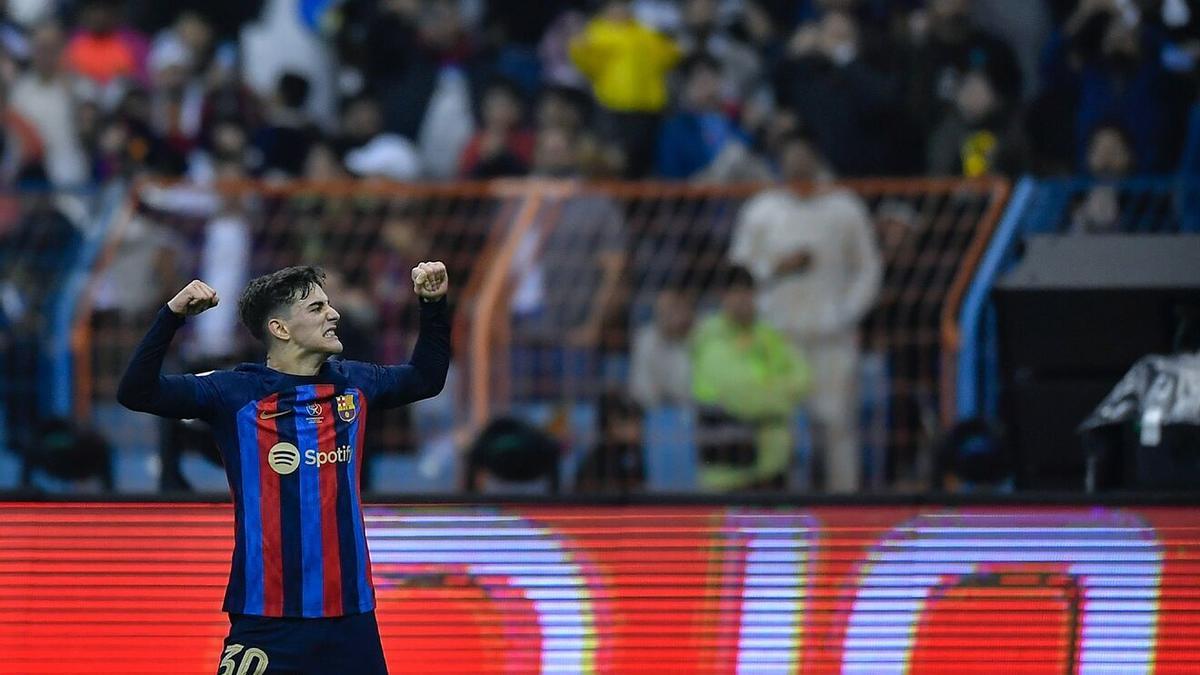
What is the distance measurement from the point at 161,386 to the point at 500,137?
22.5 feet

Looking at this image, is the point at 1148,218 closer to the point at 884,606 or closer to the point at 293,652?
the point at 884,606

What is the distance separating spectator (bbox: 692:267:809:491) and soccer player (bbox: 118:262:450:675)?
4.88 metres

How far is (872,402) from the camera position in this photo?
35.3 ft

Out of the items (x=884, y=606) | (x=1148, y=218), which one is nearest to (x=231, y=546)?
(x=884, y=606)

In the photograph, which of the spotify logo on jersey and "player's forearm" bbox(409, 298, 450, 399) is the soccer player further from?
"player's forearm" bbox(409, 298, 450, 399)

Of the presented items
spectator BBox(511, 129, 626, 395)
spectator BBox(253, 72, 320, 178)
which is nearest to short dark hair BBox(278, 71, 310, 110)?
spectator BBox(253, 72, 320, 178)

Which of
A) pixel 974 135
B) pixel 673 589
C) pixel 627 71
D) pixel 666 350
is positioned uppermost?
pixel 627 71

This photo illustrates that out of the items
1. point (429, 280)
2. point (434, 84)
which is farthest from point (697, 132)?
point (429, 280)

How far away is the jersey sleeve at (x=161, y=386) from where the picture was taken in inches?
217

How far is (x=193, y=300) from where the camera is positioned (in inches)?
216

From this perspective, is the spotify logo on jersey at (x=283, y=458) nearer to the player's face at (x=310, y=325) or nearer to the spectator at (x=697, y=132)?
the player's face at (x=310, y=325)

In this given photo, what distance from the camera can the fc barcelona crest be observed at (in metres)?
5.80

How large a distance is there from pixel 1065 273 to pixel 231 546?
3.76 m

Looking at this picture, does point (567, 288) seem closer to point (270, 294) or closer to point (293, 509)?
point (270, 294)
